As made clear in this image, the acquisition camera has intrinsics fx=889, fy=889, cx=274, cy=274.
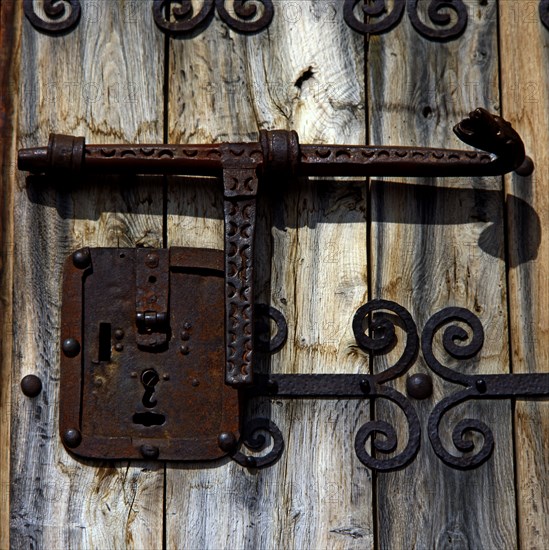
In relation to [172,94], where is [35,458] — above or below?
below

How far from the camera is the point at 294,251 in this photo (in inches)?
52.7

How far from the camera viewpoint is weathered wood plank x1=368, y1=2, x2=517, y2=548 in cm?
129

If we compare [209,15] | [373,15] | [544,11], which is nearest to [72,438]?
[209,15]

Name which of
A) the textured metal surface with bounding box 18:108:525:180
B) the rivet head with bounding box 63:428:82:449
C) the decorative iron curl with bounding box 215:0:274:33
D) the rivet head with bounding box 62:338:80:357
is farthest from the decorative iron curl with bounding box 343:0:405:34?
the rivet head with bounding box 63:428:82:449

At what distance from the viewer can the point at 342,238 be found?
1345mm

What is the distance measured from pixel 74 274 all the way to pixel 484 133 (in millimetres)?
620

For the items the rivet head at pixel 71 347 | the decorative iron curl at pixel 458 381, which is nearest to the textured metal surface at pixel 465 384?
the decorative iron curl at pixel 458 381

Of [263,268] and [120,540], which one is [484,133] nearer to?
[263,268]

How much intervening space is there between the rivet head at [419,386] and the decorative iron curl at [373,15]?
0.54m

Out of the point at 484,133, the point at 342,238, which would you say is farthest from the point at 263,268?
the point at 484,133

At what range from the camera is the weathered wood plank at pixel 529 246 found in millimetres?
1300

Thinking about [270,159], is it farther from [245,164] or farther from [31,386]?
[31,386]

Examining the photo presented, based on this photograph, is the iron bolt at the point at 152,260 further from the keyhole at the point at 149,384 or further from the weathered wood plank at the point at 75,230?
the keyhole at the point at 149,384

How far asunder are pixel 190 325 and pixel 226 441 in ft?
0.58
